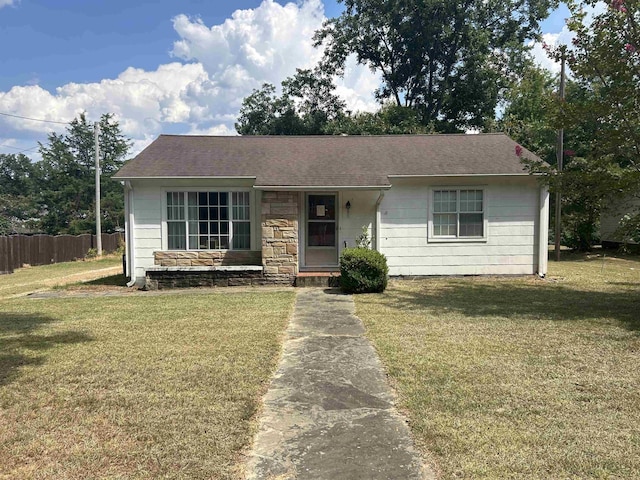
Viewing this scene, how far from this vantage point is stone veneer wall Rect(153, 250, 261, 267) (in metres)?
11.5

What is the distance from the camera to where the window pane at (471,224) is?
11.7 meters

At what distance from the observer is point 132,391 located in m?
4.07

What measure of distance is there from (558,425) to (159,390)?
11.4 ft

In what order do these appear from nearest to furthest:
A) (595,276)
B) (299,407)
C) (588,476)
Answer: (588,476) → (299,407) → (595,276)

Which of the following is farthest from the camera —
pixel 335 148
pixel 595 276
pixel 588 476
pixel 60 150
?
pixel 60 150

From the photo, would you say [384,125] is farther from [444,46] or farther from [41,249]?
[41,249]

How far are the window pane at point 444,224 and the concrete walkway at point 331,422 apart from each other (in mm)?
6778

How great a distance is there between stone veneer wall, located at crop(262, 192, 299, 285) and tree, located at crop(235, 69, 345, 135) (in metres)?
19.1

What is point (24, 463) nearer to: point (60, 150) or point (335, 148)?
point (335, 148)

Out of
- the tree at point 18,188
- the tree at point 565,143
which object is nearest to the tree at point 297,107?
the tree at point 565,143

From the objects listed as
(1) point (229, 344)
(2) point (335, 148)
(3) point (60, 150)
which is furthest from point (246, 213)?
(3) point (60, 150)

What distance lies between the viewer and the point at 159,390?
161 inches

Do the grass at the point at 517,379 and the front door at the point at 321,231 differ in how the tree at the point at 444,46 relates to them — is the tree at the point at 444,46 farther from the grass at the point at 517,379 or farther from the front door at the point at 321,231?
the grass at the point at 517,379

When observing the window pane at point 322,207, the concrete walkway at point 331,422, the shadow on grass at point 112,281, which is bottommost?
the shadow on grass at point 112,281
